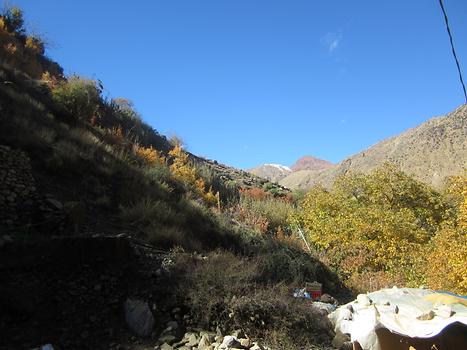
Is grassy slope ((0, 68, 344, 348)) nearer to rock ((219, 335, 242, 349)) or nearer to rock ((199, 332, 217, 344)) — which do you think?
Answer: rock ((199, 332, 217, 344))

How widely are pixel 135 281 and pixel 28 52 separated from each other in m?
17.2

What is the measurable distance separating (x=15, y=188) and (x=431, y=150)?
144 feet

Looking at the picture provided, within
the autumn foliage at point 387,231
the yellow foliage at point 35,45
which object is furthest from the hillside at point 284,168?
the autumn foliage at point 387,231

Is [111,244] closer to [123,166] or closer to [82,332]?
[82,332]

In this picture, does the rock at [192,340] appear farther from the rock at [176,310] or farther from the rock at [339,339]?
the rock at [339,339]

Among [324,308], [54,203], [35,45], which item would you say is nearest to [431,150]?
[35,45]

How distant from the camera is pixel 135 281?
6.73 m

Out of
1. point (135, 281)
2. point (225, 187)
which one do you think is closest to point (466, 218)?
point (135, 281)

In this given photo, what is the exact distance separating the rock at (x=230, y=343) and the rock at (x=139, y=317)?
101 cm

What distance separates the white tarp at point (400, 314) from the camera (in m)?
5.89

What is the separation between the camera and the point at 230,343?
5.71 meters

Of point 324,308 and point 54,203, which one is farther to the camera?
point 54,203

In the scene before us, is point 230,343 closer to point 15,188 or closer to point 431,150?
point 15,188

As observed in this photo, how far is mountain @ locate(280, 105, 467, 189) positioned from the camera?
41531mm
